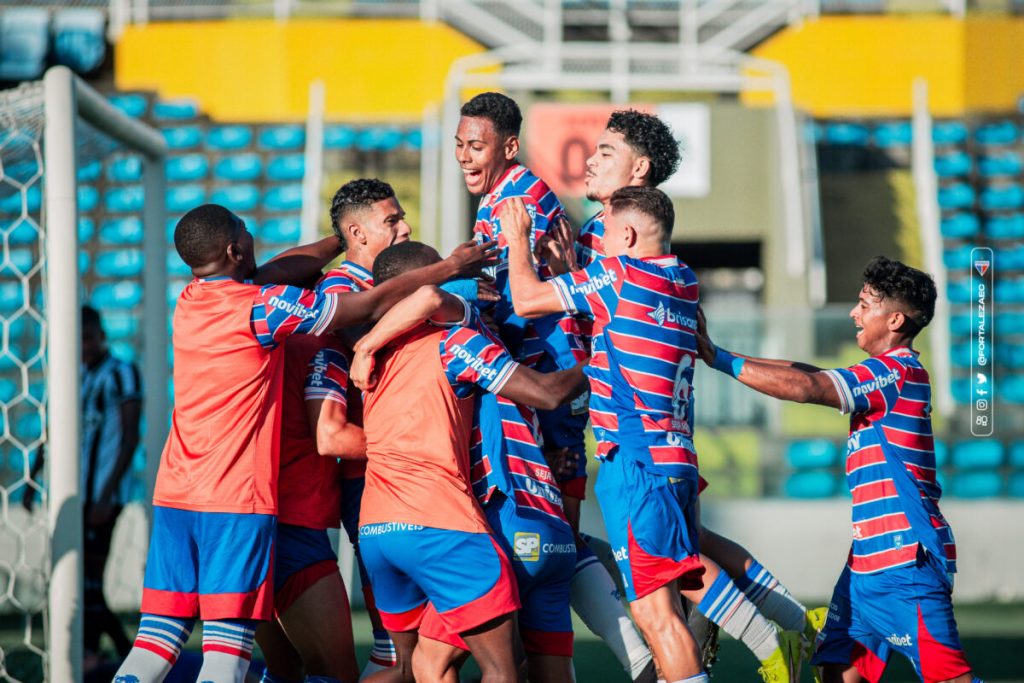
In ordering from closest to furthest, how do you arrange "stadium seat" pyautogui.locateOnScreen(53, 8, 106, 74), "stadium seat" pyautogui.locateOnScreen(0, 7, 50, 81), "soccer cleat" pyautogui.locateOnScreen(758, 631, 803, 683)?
"soccer cleat" pyautogui.locateOnScreen(758, 631, 803, 683)
"stadium seat" pyautogui.locateOnScreen(0, 7, 50, 81)
"stadium seat" pyautogui.locateOnScreen(53, 8, 106, 74)

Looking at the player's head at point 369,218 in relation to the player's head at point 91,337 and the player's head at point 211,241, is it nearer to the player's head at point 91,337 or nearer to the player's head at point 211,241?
the player's head at point 211,241

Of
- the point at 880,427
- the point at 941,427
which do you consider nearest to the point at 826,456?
the point at 941,427

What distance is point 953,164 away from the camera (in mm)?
14609

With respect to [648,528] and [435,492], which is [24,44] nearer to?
[435,492]

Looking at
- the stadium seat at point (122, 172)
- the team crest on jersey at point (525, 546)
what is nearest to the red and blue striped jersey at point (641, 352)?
the team crest on jersey at point (525, 546)

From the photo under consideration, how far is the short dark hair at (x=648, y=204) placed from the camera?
14.4ft

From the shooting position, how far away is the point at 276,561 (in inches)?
181

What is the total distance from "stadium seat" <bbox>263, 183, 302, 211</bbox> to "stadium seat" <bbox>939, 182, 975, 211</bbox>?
7.73 metres

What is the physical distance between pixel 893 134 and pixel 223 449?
39.9ft

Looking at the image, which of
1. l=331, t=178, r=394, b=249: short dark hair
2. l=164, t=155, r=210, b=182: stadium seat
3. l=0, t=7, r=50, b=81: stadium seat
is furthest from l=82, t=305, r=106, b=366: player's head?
l=0, t=7, r=50, b=81: stadium seat

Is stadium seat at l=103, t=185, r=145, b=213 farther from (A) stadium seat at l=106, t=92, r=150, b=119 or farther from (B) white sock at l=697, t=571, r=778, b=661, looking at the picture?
(B) white sock at l=697, t=571, r=778, b=661

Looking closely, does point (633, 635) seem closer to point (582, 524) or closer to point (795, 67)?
point (582, 524)

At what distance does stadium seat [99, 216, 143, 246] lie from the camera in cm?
1377

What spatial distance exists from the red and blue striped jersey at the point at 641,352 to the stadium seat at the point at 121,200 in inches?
405
